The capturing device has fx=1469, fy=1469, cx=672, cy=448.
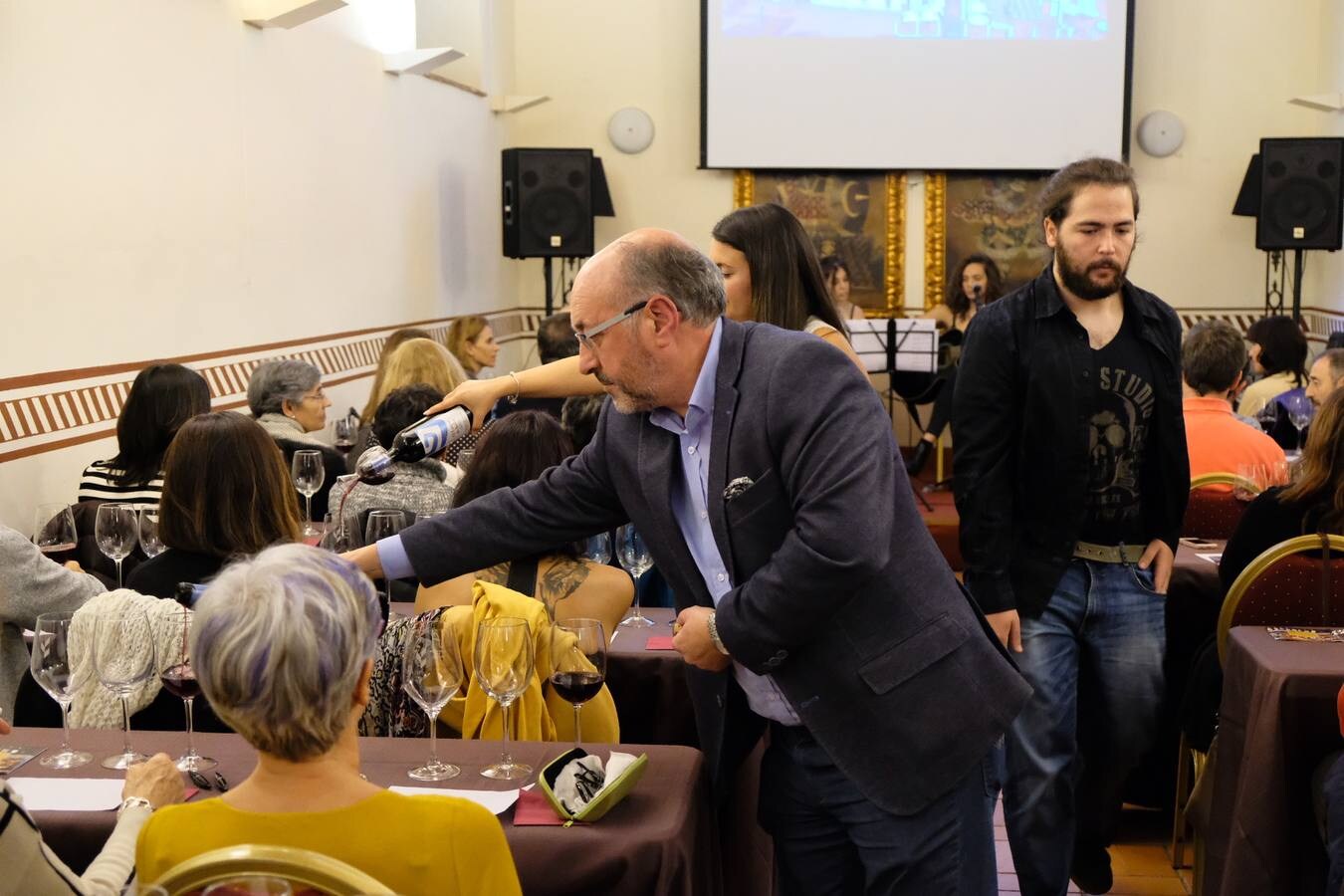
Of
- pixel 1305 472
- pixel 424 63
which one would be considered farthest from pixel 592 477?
pixel 424 63

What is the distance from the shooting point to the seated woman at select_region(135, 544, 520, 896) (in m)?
1.57

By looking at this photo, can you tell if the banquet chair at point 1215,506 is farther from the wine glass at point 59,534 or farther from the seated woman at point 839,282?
the seated woman at point 839,282

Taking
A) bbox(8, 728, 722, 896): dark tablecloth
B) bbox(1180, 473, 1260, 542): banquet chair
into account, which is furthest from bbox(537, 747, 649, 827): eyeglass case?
bbox(1180, 473, 1260, 542): banquet chair

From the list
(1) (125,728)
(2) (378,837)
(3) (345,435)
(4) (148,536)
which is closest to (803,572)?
(2) (378,837)

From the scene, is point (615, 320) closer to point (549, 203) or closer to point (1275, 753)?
point (1275, 753)

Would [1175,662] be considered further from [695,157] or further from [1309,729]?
[695,157]

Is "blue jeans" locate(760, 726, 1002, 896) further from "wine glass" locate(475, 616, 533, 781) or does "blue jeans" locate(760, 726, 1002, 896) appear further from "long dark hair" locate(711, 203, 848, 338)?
"long dark hair" locate(711, 203, 848, 338)

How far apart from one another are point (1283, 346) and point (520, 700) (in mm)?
5175

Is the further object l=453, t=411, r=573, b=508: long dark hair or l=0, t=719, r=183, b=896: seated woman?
l=453, t=411, r=573, b=508: long dark hair

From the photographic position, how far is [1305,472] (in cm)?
341

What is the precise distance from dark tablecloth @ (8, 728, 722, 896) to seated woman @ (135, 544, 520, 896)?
34 cm

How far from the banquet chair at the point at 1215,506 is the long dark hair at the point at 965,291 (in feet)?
18.0

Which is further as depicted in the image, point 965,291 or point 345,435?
point 965,291

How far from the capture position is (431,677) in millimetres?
2186
